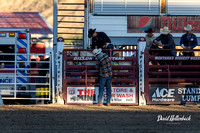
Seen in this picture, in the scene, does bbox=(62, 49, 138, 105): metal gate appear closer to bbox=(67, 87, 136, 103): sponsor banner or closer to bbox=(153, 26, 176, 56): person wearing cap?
bbox=(67, 87, 136, 103): sponsor banner

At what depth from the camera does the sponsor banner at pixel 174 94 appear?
13234 mm

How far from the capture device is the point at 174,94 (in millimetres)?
13281

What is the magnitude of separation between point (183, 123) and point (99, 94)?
12.7ft

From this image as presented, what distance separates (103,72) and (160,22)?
22.6 feet

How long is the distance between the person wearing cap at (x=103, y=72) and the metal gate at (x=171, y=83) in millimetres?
1159

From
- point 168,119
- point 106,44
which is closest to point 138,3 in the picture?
point 106,44

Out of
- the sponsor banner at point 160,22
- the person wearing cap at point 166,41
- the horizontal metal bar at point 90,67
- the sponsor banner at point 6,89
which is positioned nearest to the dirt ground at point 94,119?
the horizontal metal bar at point 90,67

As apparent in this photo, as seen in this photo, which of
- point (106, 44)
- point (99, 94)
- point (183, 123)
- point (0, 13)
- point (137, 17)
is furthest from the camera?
point (0, 13)

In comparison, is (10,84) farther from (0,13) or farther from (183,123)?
(0,13)

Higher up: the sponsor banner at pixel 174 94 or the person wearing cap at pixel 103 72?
the person wearing cap at pixel 103 72

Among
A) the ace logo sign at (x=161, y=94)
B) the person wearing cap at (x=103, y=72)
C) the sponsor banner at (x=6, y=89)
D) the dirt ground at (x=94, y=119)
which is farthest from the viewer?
the sponsor banner at (x=6, y=89)

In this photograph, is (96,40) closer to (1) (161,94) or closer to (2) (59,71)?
(2) (59,71)

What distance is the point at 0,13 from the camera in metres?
35.0

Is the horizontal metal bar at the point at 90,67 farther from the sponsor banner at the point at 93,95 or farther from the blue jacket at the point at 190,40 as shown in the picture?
the blue jacket at the point at 190,40
